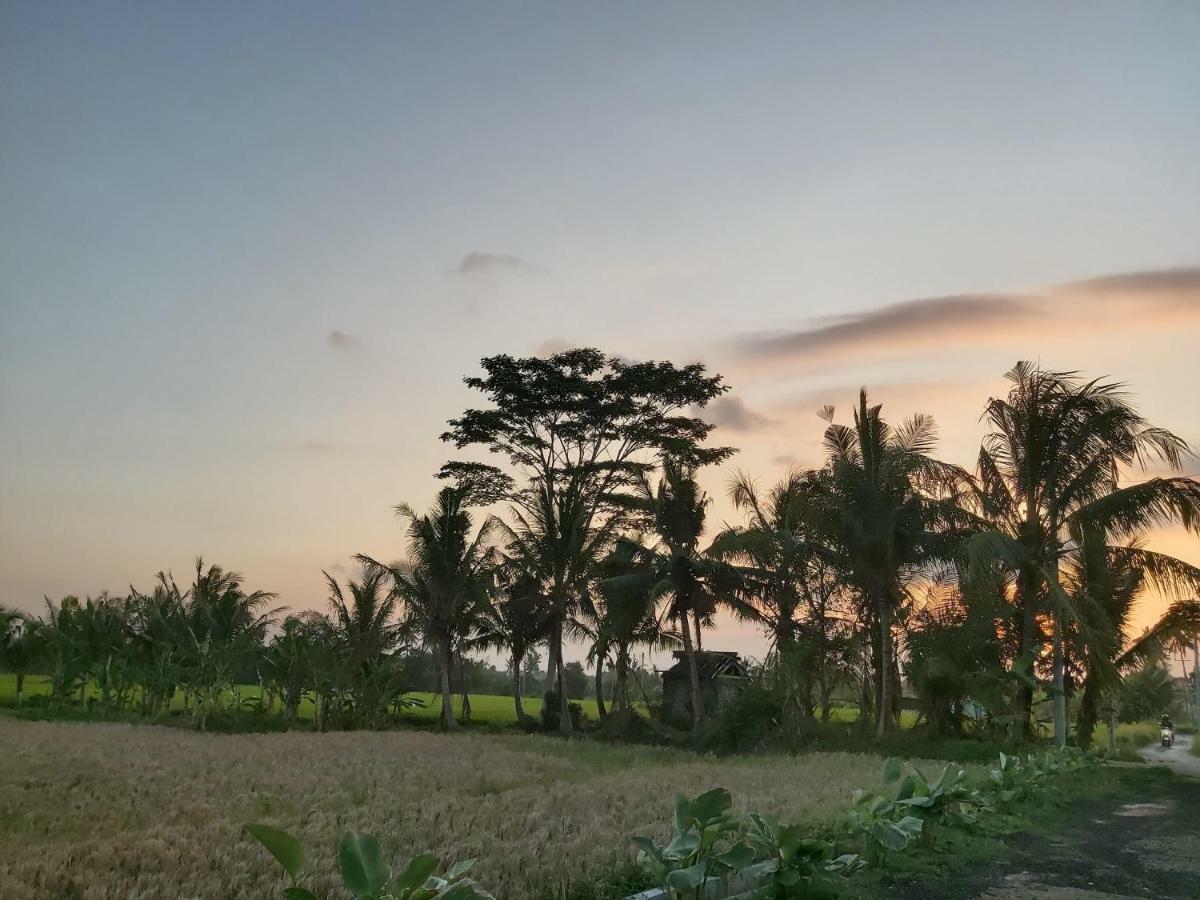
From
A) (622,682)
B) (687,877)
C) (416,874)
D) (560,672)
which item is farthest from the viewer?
(560,672)

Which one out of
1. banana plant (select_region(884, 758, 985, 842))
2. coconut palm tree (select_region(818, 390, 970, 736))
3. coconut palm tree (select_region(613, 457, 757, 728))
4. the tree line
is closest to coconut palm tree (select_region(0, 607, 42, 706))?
the tree line

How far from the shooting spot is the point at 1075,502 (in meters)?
17.7

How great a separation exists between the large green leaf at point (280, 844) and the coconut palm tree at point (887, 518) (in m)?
17.1

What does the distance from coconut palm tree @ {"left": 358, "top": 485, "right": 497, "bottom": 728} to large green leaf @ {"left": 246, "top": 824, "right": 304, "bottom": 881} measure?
2231cm

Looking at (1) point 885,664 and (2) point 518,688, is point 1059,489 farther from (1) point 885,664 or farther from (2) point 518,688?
(2) point 518,688

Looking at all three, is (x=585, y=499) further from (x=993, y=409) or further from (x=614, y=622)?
(x=993, y=409)

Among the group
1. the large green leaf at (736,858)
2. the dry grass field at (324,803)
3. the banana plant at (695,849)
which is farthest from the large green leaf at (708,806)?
the dry grass field at (324,803)

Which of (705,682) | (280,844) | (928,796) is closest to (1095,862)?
(928,796)

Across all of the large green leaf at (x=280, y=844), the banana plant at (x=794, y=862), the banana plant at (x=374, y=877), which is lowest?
the banana plant at (x=794, y=862)

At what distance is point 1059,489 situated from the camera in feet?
58.6

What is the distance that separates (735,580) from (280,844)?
20.1 meters

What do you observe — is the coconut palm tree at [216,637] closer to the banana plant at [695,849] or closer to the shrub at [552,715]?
the shrub at [552,715]

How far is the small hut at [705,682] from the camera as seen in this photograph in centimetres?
2609

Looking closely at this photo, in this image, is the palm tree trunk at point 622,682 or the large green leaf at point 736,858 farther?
the palm tree trunk at point 622,682
